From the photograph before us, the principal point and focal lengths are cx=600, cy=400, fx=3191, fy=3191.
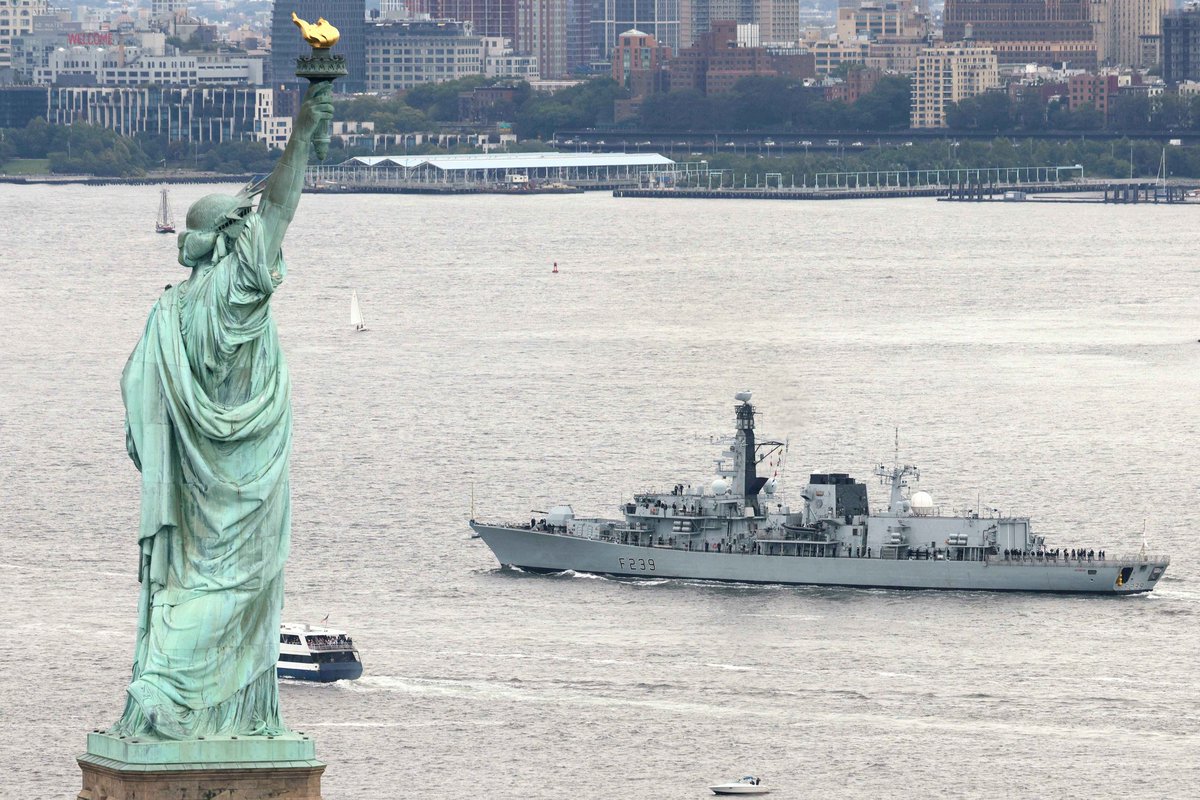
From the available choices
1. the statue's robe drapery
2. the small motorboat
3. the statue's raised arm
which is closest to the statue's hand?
the statue's raised arm

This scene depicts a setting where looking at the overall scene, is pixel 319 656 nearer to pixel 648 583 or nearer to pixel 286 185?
pixel 648 583

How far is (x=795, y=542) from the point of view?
83.0m

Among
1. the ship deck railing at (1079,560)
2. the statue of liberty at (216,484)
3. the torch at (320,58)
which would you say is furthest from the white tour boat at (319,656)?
the torch at (320,58)

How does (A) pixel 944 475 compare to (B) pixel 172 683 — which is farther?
(A) pixel 944 475

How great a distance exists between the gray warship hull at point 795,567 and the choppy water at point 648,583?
2.09 ft

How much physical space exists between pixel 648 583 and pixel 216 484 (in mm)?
64151

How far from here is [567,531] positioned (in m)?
Answer: 84.4

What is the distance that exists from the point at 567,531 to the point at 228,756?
6520 centimetres

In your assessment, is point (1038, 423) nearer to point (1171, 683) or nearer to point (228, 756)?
point (1171, 683)

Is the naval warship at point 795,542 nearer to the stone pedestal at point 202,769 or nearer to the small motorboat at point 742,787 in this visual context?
the small motorboat at point 742,787

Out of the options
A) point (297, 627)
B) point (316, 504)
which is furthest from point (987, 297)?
point (297, 627)

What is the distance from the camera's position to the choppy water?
5722 cm

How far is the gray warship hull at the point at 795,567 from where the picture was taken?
8081 cm

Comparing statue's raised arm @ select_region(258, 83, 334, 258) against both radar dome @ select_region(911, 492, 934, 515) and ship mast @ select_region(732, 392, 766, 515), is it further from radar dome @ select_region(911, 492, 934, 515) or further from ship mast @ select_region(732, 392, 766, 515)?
radar dome @ select_region(911, 492, 934, 515)
